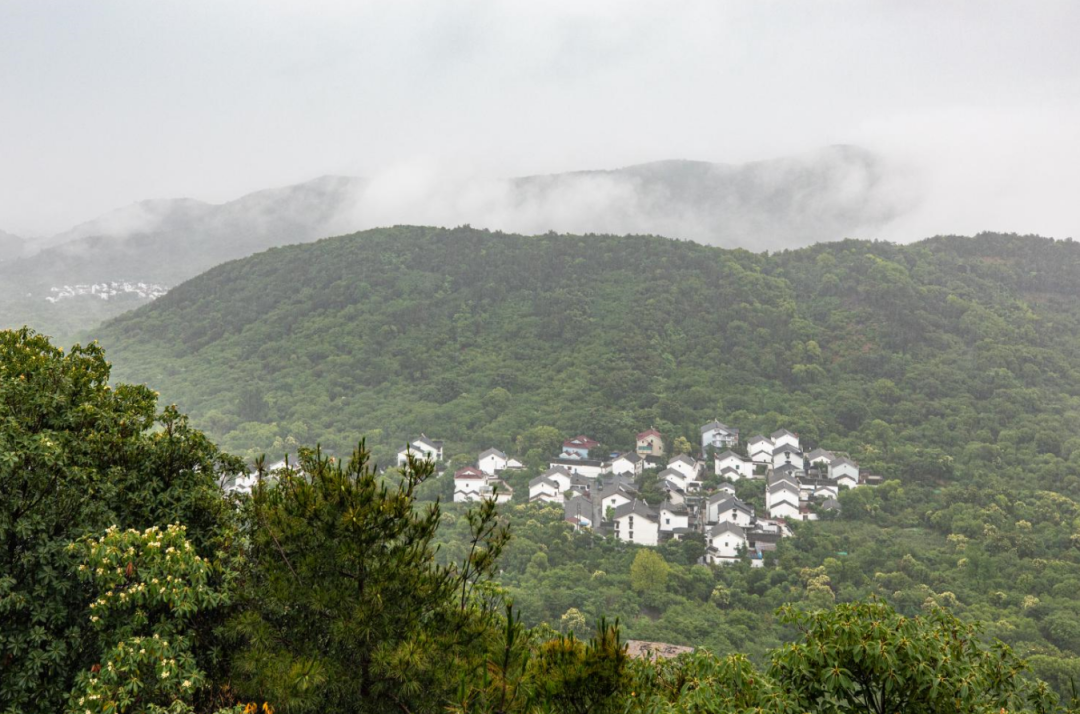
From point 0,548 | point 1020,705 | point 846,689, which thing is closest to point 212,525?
point 0,548

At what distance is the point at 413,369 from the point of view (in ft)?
175

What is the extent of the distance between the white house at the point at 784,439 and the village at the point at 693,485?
2.4 inches

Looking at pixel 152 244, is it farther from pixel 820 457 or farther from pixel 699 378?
pixel 820 457

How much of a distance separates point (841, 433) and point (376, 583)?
42477 millimetres

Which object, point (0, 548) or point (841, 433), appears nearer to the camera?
point (0, 548)

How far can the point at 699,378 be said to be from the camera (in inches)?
1919

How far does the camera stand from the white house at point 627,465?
3825 centimetres

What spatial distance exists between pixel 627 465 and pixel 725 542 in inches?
424

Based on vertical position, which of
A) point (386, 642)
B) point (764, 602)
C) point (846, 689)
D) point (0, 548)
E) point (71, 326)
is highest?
point (71, 326)

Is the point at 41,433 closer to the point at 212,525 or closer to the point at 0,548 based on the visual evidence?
the point at 0,548

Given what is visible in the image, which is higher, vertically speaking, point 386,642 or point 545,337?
point 545,337

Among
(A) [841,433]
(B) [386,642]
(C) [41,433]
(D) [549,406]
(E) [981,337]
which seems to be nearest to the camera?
(B) [386,642]

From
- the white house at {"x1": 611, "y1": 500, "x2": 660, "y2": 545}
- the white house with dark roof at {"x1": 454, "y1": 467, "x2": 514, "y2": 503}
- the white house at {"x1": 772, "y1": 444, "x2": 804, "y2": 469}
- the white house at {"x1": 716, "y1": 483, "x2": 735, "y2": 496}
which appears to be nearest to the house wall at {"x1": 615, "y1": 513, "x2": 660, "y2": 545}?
the white house at {"x1": 611, "y1": 500, "x2": 660, "y2": 545}

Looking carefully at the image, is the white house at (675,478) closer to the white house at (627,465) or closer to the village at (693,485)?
the village at (693,485)
